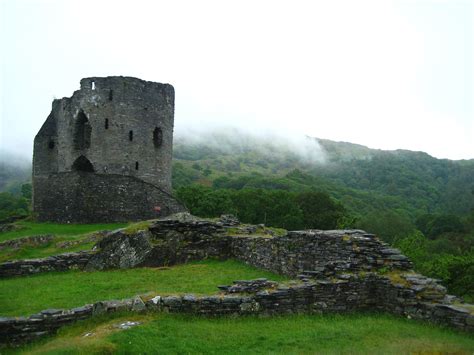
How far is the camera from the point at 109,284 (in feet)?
48.3

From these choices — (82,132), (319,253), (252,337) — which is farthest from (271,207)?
(252,337)

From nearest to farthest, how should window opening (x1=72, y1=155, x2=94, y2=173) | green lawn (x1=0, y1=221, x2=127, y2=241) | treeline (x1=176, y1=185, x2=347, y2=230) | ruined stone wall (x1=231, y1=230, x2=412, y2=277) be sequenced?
ruined stone wall (x1=231, y1=230, x2=412, y2=277), green lawn (x1=0, y1=221, x2=127, y2=241), window opening (x1=72, y1=155, x2=94, y2=173), treeline (x1=176, y1=185, x2=347, y2=230)

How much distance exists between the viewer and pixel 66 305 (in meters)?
12.0

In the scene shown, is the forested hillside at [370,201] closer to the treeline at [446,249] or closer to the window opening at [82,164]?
the treeline at [446,249]

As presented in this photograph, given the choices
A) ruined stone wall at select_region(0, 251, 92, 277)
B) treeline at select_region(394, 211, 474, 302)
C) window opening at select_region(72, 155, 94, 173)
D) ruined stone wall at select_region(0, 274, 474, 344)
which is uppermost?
window opening at select_region(72, 155, 94, 173)

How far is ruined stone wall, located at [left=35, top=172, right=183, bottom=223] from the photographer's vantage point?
1171 inches

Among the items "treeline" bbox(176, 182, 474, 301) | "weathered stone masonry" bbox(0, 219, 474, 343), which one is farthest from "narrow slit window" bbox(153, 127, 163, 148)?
"treeline" bbox(176, 182, 474, 301)

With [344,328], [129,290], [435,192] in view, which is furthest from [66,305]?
[435,192]

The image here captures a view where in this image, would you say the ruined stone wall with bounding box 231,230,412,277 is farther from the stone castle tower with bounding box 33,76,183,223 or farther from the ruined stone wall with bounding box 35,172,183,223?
the stone castle tower with bounding box 33,76,183,223

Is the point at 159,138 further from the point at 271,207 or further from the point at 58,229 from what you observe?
the point at 271,207

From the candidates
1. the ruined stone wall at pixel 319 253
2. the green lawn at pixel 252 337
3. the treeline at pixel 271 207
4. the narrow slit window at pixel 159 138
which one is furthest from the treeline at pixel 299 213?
the green lawn at pixel 252 337

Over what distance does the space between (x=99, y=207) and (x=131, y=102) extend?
9.34 m

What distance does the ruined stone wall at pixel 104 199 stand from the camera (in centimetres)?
2973

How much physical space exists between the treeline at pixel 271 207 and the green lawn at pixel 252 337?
52.4 meters
